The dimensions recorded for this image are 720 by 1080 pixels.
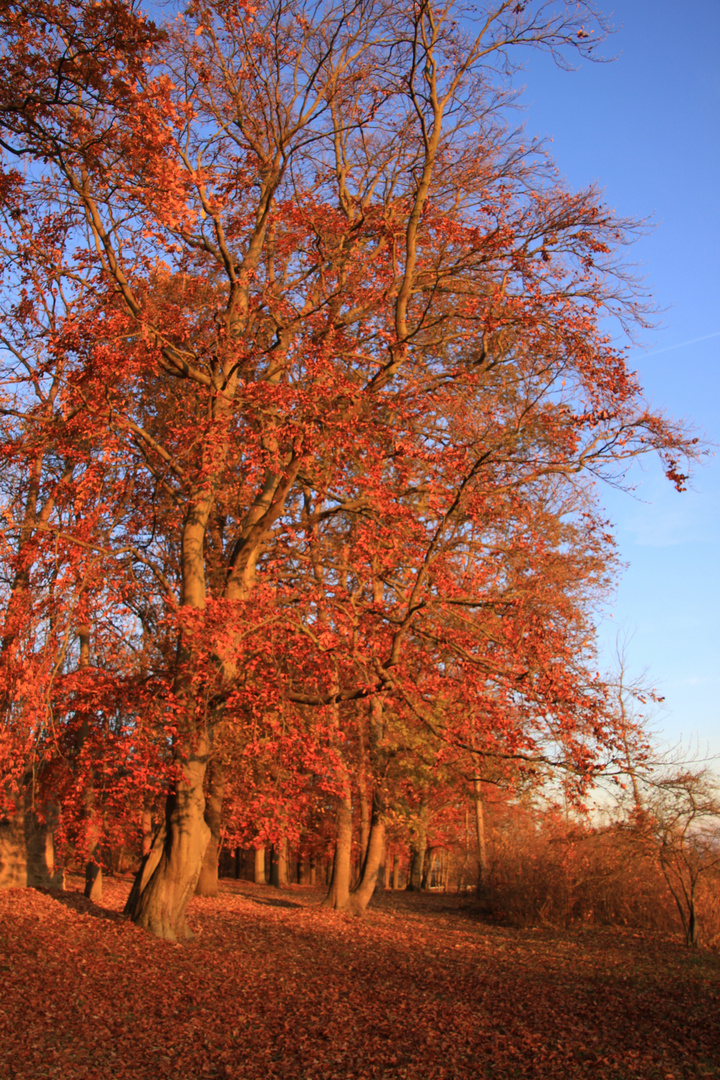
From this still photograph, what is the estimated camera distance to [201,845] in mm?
10469

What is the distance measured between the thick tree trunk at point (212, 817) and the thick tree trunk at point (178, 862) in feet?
8.30

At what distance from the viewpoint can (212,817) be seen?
1614cm

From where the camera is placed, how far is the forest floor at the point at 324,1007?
5.96m

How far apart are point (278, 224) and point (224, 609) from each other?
266 inches

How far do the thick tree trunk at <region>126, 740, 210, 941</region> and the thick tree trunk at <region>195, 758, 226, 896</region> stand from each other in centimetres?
253

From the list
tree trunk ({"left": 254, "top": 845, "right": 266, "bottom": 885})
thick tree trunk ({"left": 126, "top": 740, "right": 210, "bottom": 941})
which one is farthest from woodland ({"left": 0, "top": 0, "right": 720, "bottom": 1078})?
tree trunk ({"left": 254, "top": 845, "right": 266, "bottom": 885})

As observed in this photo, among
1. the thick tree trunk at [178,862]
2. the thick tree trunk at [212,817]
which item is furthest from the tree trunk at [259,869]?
the thick tree trunk at [178,862]

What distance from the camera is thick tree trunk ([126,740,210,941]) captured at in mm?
10062

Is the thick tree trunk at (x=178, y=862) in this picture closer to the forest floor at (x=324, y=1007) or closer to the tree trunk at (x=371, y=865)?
the forest floor at (x=324, y=1007)

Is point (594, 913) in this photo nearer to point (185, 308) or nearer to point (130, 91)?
point (185, 308)

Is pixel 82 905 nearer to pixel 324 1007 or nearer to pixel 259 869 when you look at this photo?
pixel 324 1007

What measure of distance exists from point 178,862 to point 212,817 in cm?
617

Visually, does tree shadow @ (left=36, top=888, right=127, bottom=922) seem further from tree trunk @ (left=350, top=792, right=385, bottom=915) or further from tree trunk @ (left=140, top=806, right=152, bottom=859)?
tree trunk @ (left=350, top=792, right=385, bottom=915)

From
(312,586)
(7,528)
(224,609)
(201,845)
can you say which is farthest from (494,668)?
(7,528)
